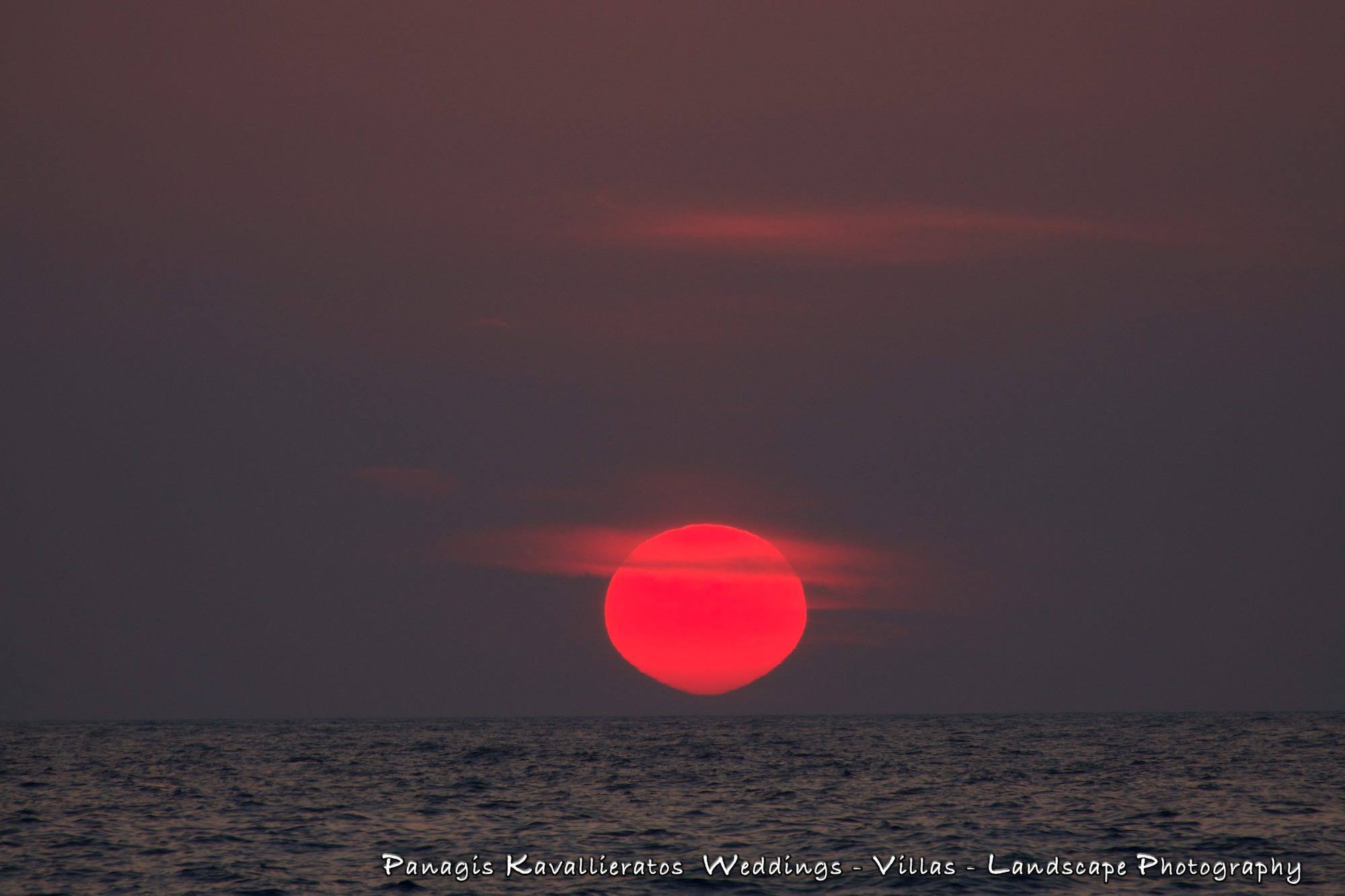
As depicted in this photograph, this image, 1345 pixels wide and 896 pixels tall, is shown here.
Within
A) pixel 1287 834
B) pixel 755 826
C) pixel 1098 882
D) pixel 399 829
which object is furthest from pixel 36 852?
pixel 1287 834

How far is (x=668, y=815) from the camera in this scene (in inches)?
1686

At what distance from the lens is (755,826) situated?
39.3 metres

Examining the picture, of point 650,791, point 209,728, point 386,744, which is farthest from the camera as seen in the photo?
point 209,728

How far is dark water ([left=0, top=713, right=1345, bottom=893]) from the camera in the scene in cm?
3119

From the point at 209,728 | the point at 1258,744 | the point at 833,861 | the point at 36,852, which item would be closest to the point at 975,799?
the point at 833,861

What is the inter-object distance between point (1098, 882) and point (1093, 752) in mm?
49968

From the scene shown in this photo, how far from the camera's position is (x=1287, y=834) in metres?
36.1

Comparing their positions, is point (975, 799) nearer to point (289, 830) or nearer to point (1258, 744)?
point (289, 830)

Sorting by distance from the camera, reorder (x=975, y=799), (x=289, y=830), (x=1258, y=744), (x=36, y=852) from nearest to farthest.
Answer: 1. (x=36, y=852)
2. (x=289, y=830)
3. (x=975, y=799)
4. (x=1258, y=744)

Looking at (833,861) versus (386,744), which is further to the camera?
(386,744)

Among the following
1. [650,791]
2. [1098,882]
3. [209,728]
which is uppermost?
[209,728]

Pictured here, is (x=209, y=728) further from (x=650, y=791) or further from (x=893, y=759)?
(x=650, y=791)

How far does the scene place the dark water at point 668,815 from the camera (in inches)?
1228

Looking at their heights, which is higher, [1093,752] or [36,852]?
[1093,752]
